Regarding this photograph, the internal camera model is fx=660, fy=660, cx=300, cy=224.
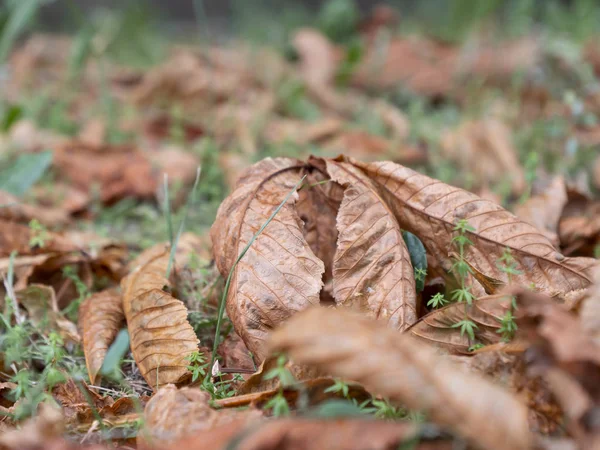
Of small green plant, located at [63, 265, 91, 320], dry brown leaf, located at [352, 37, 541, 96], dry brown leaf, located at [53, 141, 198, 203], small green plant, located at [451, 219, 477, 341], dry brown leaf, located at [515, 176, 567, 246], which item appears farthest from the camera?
dry brown leaf, located at [352, 37, 541, 96]

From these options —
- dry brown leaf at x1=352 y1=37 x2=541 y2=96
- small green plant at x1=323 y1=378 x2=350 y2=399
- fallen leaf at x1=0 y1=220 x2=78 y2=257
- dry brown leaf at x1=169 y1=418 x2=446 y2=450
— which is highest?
dry brown leaf at x1=352 y1=37 x2=541 y2=96

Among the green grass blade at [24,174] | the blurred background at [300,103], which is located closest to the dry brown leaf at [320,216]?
the blurred background at [300,103]

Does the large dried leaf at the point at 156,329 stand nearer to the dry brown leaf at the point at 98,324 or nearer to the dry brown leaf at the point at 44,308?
the dry brown leaf at the point at 98,324

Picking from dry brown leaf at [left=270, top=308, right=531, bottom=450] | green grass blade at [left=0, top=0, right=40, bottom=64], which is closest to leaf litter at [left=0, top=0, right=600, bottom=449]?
dry brown leaf at [left=270, top=308, right=531, bottom=450]

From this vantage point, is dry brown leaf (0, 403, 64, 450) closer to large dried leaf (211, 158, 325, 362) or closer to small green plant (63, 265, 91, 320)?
large dried leaf (211, 158, 325, 362)

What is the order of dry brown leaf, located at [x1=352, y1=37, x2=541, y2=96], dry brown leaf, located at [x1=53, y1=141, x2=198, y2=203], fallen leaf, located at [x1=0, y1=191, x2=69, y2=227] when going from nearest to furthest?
fallen leaf, located at [x1=0, y1=191, x2=69, y2=227] < dry brown leaf, located at [x1=53, y1=141, x2=198, y2=203] < dry brown leaf, located at [x1=352, y1=37, x2=541, y2=96]

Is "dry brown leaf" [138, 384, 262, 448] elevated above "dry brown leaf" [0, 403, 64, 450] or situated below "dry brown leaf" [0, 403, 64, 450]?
below

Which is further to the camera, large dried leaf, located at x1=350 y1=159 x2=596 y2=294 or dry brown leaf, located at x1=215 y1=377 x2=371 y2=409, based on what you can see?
large dried leaf, located at x1=350 y1=159 x2=596 y2=294

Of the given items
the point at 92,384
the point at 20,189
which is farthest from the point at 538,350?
the point at 20,189
